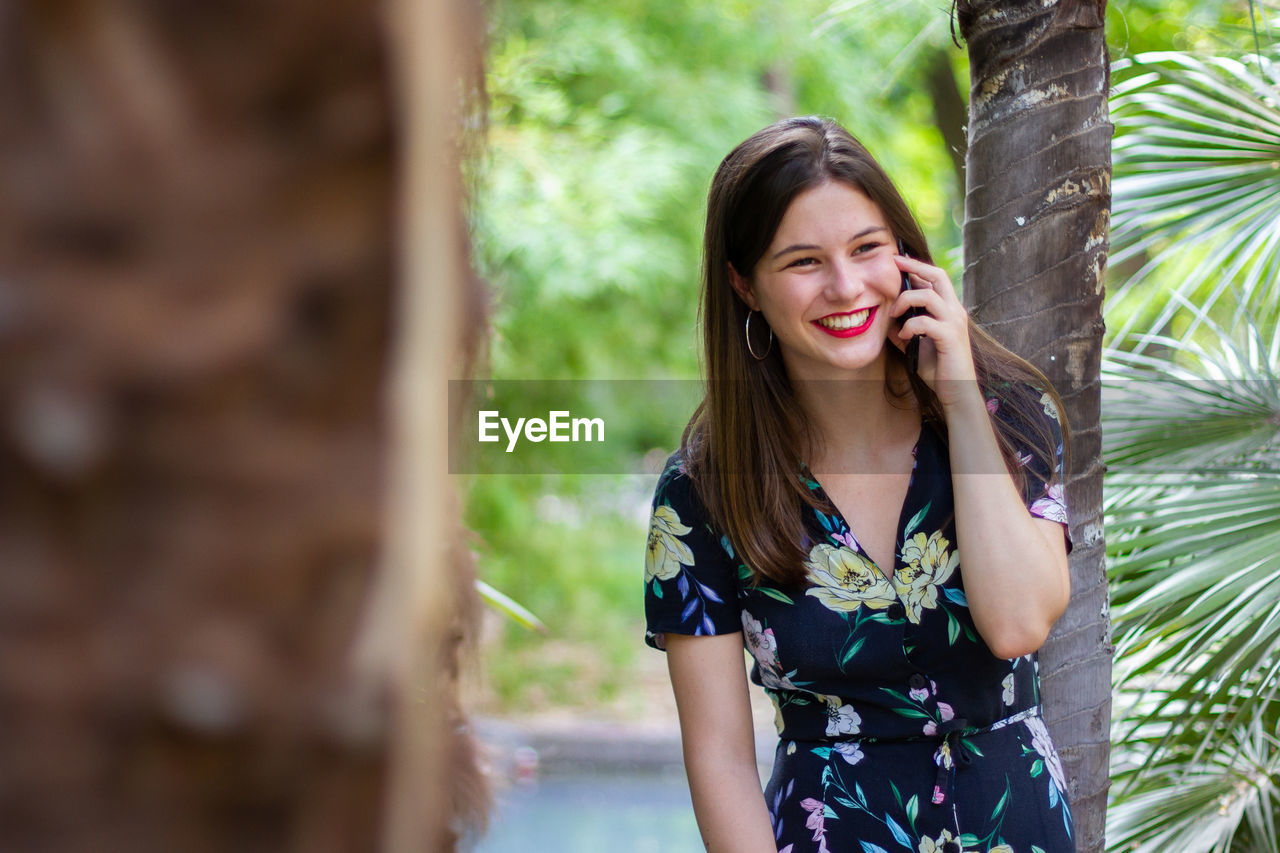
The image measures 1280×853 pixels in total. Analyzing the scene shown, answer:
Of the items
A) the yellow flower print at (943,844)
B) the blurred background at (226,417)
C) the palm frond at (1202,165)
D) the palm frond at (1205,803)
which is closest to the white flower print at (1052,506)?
the yellow flower print at (943,844)

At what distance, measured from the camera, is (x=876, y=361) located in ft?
5.80

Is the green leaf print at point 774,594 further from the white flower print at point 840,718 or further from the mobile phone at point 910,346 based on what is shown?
the mobile phone at point 910,346

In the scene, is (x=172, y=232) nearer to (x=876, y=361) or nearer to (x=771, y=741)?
(x=876, y=361)

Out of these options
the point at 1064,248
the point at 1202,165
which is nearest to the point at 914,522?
the point at 1064,248

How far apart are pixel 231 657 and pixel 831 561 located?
1.41 meters

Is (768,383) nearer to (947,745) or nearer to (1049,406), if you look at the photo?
(1049,406)

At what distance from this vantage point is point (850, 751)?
159 cm

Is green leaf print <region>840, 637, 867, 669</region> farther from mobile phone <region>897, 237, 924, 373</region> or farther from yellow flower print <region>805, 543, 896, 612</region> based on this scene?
mobile phone <region>897, 237, 924, 373</region>

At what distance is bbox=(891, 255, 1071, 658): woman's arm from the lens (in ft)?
4.97

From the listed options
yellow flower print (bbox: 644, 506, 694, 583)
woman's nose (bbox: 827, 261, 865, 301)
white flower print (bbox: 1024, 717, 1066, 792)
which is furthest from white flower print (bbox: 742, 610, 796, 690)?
woman's nose (bbox: 827, 261, 865, 301)

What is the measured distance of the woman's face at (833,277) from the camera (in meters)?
1.63

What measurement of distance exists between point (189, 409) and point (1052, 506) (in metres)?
1.53

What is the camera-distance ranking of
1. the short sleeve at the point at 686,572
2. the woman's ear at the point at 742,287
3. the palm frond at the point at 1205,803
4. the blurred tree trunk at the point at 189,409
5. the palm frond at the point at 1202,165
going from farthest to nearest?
the palm frond at the point at 1202,165 → the palm frond at the point at 1205,803 → the woman's ear at the point at 742,287 → the short sleeve at the point at 686,572 → the blurred tree trunk at the point at 189,409

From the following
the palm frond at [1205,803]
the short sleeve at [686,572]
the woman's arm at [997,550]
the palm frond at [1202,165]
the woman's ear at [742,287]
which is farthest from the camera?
the palm frond at [1202,165]
